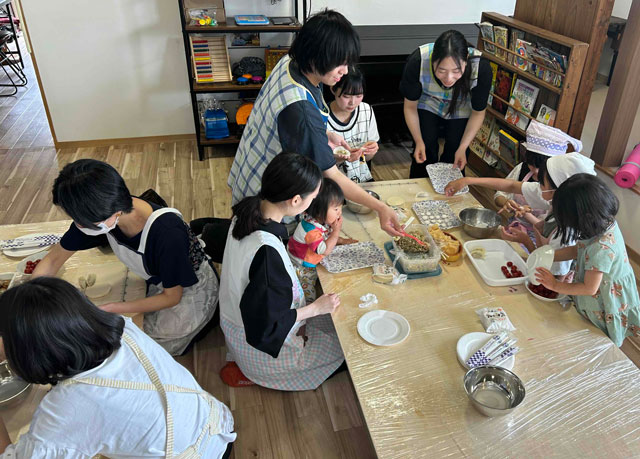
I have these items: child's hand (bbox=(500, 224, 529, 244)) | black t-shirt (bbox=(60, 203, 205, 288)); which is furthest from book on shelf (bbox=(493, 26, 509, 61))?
black t-shirt (bbox=(60, 203, 205, 288))

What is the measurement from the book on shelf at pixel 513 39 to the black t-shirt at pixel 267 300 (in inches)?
95.5

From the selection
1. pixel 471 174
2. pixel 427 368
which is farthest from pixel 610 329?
pixel 471 174

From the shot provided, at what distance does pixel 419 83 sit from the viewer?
2.66 m

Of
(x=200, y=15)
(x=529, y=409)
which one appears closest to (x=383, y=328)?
(x=529, y=409)

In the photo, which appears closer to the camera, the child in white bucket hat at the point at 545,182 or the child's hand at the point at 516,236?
the child in white bucket hat at the point at 545,182

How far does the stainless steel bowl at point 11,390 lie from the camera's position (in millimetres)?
1333

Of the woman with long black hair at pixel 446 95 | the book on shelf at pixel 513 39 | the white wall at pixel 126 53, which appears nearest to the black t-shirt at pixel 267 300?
the woman with long black hair at pixel 446 95

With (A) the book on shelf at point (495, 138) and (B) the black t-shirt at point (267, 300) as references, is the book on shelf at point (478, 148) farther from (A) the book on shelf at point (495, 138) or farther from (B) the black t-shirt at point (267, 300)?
(B) the black t-shirt at point (267, 300)

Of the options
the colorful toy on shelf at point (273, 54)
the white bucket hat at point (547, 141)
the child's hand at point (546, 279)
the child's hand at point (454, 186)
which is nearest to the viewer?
the child's hand at point (546, 279)

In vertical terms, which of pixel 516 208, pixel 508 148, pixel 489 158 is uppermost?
pixel 516 208

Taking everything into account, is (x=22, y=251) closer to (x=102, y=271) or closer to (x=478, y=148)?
(x=102, y=271)

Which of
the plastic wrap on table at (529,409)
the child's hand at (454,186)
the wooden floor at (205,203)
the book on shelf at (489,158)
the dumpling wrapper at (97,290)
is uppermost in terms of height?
the child's hand at (454,186)

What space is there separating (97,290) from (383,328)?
3.42 ft

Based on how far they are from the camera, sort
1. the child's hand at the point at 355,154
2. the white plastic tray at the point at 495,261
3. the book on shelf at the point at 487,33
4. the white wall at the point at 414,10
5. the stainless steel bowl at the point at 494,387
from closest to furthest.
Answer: the stainless steel bowl at the point at 494,387
the white plastic tray at the point at 495,261
the child's hand at the point at 355,154
the book on shelf at the point at 487,33
the white wall at the point at 414,10
